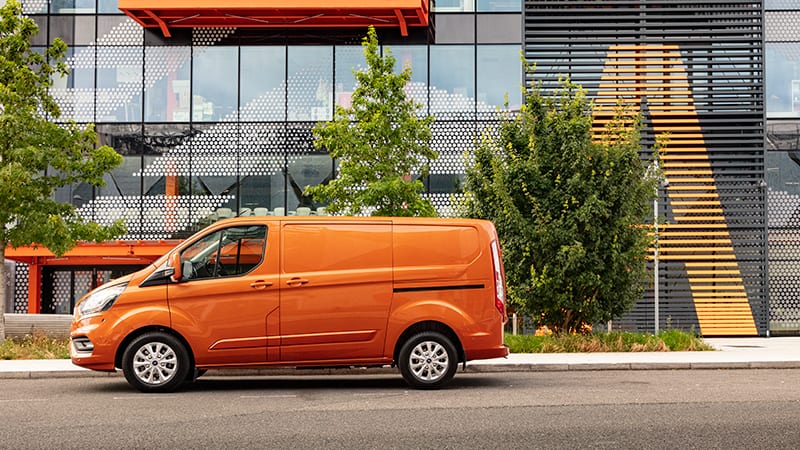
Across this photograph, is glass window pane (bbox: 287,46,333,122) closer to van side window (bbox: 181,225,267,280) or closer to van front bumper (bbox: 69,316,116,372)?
van side window (bbox: 181,225,267,280)

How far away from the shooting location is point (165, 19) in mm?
28516

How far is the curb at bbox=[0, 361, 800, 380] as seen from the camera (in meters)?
14.8

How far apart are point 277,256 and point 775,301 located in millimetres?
20759

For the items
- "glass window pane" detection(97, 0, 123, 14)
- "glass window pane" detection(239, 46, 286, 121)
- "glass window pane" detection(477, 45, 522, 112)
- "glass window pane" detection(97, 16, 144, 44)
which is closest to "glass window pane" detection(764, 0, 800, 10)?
"glass window pane" detection(477, 45, 522, 112)

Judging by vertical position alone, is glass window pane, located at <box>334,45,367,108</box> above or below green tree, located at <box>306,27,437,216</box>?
above

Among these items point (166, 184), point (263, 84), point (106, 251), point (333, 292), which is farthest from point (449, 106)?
point (333, 292)

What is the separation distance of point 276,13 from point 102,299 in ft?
56.6

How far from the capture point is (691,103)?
2928cm

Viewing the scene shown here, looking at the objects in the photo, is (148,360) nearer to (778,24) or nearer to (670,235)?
(670,235)

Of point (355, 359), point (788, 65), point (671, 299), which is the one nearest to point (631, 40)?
point (788, 65)

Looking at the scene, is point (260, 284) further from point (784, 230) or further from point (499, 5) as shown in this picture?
point (784, 230)

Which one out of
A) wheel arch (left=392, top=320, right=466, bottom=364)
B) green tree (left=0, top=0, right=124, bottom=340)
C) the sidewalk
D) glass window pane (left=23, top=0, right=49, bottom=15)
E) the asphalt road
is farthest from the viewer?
glass window pane (left=23, top=0, right=49, bottom=15)

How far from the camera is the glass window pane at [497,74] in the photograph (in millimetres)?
29297

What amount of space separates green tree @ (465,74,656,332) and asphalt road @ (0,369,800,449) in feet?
16.7
